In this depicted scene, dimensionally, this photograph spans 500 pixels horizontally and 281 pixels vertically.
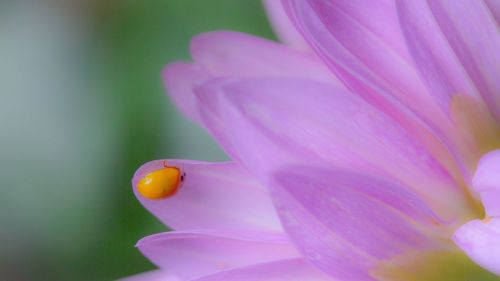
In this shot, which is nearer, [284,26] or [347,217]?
[347,217]

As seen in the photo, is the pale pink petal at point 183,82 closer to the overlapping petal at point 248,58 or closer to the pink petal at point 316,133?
the overlapping petal at point 248,58

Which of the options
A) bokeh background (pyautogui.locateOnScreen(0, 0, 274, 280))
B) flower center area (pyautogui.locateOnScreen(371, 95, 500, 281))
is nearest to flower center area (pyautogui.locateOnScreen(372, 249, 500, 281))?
flower center area (pyautogui.locateOnScreen(371, 95, 500, 281))

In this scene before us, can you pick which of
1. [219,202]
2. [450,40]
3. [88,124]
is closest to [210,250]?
[219,202]

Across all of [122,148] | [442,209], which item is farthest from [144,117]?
[442,209]

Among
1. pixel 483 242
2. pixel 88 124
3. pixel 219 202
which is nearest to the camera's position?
pixel 483 242

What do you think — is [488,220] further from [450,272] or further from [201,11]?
[201,11]

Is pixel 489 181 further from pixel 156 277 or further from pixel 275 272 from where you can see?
pixel 156 277
